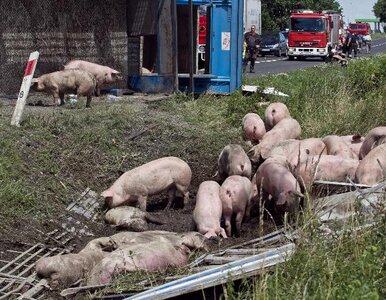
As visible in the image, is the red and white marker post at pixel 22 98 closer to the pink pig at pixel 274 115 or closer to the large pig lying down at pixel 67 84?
the large pig lying down at pixel 67 84

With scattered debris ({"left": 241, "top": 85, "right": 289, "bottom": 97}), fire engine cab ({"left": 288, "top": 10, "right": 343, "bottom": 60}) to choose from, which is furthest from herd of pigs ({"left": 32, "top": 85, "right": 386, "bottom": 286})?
fire engine cab ({"left": 288, "top": 10, "right": 343, "bottom": 60})

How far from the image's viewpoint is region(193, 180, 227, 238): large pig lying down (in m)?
9.81

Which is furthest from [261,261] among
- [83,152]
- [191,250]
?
[83,152]

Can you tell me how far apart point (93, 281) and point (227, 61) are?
10906mm

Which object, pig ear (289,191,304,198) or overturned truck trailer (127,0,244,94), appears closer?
pig ear (289,191,304,198)

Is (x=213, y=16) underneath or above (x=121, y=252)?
above

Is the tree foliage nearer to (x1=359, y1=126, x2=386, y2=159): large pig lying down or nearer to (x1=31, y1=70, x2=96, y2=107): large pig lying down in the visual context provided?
(x1=31, y1=70, x2=96, y2=107): large pig lying down

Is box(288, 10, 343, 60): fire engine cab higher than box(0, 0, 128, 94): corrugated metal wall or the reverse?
the reverse

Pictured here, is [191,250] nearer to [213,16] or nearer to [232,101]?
[232,101]

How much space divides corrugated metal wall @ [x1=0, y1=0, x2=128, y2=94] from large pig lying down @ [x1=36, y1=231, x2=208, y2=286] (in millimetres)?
9463

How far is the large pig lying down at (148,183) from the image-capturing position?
11.0 metres

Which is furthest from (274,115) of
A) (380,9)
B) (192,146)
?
(380,9)

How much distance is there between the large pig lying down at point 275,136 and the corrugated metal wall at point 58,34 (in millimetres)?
5821

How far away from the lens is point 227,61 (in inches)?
725
